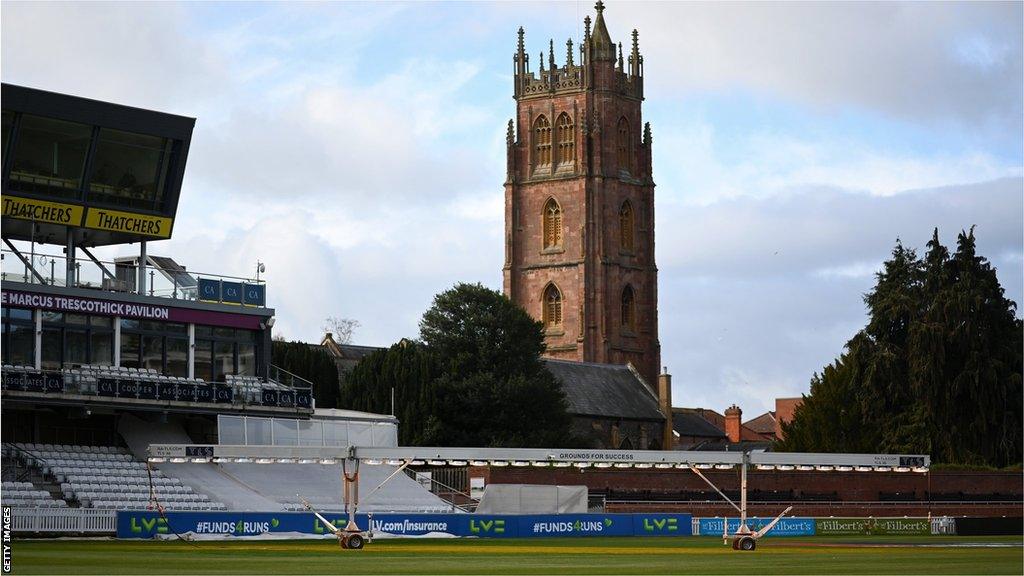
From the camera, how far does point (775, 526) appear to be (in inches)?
2591

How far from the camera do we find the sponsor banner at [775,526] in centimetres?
6469

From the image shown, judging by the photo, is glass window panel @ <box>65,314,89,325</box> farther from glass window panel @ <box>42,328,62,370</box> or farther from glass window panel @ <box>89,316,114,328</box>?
glass window panel @ <box>42,328,62,370</box>

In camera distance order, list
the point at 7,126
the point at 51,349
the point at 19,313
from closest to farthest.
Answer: the point at 7,126
the point at 19,313
the point at 51,349

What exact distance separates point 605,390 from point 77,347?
246ft

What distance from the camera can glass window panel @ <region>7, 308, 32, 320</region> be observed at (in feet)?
202

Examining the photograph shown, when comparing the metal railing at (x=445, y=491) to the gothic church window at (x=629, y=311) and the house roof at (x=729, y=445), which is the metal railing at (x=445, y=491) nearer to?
the house roof at (x=729, y=445)

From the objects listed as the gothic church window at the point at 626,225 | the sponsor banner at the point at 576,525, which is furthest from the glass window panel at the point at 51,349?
the gothic church window at the point at 626,225

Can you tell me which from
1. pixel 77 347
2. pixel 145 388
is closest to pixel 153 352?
pixel 145 388

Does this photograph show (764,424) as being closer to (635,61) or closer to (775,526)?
(635,61)

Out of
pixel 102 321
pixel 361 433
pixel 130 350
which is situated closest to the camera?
pixel 102 321

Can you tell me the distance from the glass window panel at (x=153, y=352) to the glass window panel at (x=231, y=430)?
313 cm

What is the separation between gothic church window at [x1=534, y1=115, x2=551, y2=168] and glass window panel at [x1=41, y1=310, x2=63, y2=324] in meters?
92.1

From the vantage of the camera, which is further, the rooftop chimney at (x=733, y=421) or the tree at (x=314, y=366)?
the rooftop chimney at (x=733, y=421)

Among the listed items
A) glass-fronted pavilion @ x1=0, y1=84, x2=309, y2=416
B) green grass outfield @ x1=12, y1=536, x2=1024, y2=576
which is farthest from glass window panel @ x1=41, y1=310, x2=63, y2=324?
green grass outfield @ x1=12, y1=536, x2=1024, y2=576
